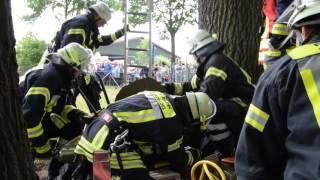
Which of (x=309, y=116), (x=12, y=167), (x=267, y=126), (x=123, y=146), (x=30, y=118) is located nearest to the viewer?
(x=309, y=116)

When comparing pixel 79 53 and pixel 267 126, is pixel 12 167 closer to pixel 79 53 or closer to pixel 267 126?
pixel 267 126

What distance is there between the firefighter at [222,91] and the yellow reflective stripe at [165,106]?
1.02 meters

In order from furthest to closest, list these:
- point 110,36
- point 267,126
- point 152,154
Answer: point 110,36
point 152,154
point 267,126

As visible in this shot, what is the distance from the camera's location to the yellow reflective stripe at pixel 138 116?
323 centimetres

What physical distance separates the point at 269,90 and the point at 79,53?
3.08 m

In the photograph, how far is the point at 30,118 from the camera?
399cm

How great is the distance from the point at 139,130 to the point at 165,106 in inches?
10.5

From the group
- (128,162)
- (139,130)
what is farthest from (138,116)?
(128,162)

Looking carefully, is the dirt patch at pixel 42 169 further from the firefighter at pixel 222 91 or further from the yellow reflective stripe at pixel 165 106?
the yellow reflective stripe at pixel 165 106

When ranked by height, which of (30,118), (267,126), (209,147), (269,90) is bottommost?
(209,147)

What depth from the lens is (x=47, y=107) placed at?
4.40 metres

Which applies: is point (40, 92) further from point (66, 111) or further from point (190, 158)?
point (190, 158)

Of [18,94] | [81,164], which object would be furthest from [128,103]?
[18,94]

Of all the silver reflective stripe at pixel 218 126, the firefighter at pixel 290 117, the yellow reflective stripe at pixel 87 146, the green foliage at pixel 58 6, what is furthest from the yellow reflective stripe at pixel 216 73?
the green foliage at pixel 58 6
